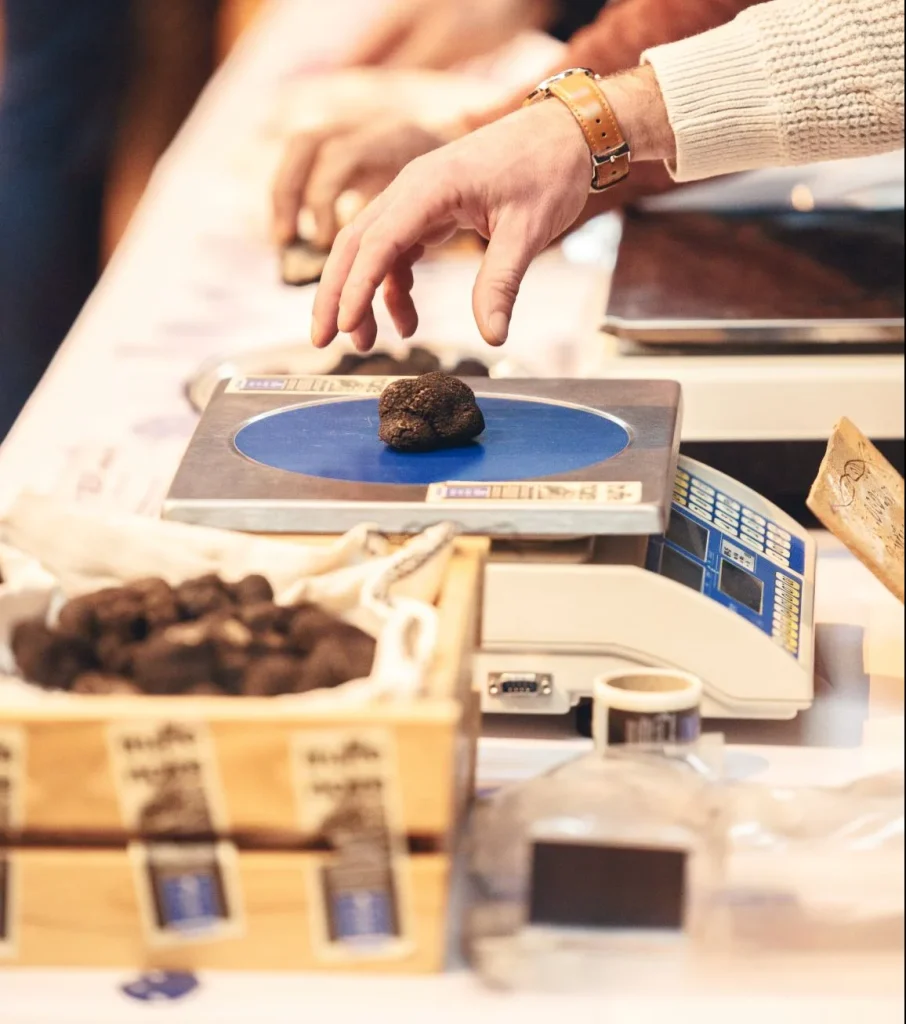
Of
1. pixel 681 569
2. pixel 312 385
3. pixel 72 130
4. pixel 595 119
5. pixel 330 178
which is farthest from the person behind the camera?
pixel 72 130

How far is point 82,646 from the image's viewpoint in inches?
31.3

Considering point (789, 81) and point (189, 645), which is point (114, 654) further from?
point (789, 81)

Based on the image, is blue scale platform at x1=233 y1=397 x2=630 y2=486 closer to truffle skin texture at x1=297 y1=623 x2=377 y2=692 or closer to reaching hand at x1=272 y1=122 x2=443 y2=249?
truffle skin texture at x1=297 y1=623 x2=377 y2=692

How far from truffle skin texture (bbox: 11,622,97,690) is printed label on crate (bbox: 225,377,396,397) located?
47 centimetres

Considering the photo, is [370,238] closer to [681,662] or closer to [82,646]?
[681,662]

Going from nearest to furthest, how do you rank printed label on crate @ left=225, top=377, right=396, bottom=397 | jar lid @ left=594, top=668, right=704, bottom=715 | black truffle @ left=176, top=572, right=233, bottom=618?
black truffle @ left=176, top=572, right=233, bottom=618 → jar lid @ left=594, top=668, right=704, bottom=715 → printed label on crate @ left=225, top=377, right=396, bottom=397

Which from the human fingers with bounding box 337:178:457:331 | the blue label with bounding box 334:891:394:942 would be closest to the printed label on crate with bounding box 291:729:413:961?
the blue label with bounding box 334:891:394:942

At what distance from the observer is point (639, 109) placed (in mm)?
1394

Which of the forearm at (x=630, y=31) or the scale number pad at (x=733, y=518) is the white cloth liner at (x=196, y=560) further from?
the forearm at (x=630, y=31)

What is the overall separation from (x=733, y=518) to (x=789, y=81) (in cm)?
45

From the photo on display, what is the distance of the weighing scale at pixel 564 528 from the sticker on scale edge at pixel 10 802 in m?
0.31

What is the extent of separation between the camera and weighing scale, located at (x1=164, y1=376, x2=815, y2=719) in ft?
3.30

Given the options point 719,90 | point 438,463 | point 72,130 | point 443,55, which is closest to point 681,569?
point 438,463

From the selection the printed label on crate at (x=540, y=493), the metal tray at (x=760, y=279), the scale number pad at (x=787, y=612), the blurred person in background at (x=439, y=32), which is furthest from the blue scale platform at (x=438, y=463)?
the blurred person in background at (x=439, y=32)
